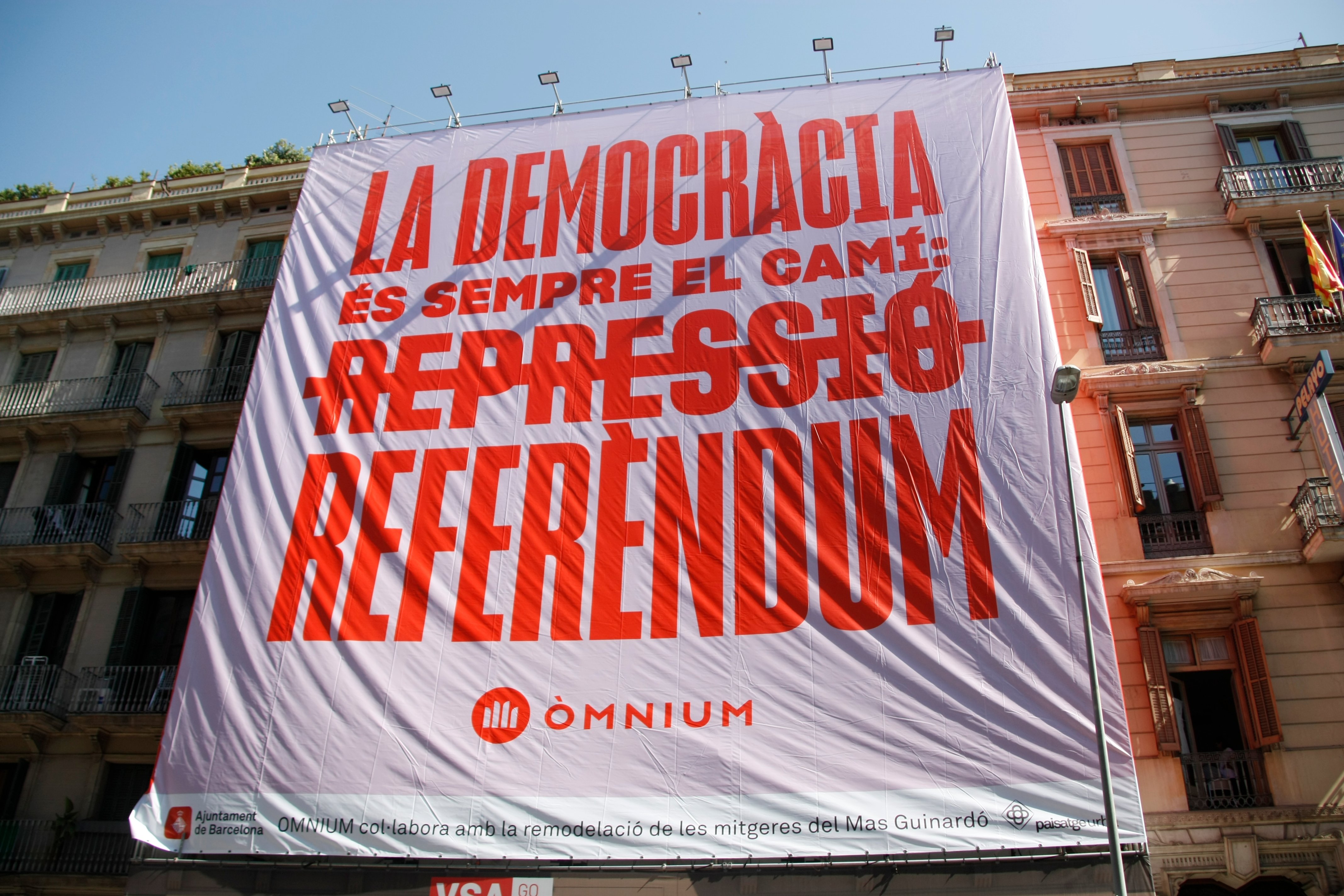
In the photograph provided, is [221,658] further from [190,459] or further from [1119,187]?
[1119,187]

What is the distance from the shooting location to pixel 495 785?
50.8ft

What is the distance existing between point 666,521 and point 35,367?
731 inches

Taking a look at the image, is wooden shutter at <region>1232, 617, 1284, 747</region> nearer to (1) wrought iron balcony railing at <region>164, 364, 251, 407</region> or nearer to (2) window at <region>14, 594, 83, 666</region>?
(1) wrought iron balcony railing at <region>164, 364, 251, 407</region>

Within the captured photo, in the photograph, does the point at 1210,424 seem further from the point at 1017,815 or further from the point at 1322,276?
the point at 1017,815

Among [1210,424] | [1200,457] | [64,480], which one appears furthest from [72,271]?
[1210,424]

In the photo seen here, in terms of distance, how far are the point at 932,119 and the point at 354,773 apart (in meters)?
17.0

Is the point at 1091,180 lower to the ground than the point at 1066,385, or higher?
higher

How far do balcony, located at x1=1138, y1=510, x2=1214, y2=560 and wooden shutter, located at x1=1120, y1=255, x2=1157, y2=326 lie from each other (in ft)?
13.8

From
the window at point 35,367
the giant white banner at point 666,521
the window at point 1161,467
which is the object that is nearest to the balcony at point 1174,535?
the window at point 1161,467

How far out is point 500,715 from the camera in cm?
1608

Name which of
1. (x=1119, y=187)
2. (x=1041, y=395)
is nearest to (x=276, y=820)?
(x=1041, y=395)

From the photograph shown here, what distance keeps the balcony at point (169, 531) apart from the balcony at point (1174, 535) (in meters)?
18.5

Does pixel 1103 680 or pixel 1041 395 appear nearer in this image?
pixel 1103 680

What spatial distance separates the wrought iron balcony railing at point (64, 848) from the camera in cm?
1836
